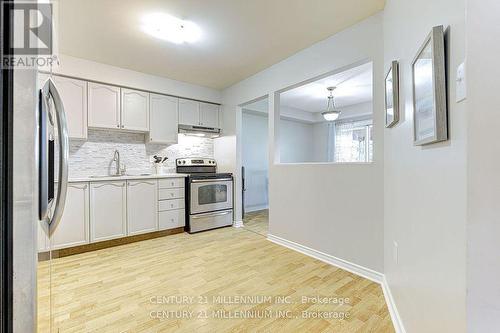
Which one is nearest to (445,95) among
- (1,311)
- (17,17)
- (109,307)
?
(17,17)

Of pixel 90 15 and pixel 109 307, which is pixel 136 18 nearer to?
pixel 90 15

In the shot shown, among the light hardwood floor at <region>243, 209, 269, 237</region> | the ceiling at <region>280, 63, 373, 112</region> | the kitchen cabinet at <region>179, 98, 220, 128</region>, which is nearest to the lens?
the ceiling at <region>280, 63, 373, 112</region>

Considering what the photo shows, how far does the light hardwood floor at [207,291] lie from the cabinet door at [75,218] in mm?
200

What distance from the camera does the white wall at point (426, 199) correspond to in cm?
79

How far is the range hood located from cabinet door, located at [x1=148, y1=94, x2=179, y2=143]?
134 millimetres

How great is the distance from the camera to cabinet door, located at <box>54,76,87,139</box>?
282 cm

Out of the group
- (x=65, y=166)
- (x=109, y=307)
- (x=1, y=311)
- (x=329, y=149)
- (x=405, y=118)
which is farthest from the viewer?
(x=329, y=149)

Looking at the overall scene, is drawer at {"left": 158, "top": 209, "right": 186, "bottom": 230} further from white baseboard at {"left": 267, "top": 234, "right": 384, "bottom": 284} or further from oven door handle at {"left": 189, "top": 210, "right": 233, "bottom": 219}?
white baseboard at {"left": 267, "top": 234, "right": 384, "bottom": 284}

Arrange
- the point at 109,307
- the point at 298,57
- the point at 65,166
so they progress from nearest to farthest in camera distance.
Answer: the point at 65,166, the point at 109,307, the point at 298,57

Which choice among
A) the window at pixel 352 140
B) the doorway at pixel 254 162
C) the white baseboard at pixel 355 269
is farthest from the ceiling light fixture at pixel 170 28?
the window at pixel 352 140

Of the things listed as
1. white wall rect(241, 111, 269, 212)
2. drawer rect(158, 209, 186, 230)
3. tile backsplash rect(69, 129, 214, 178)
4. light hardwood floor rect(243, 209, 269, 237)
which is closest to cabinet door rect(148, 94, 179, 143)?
tile backsplash rect(69, 129, 214, 178)

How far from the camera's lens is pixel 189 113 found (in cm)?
388

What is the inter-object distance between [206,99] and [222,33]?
1783mm

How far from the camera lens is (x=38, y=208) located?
589 millimetres
